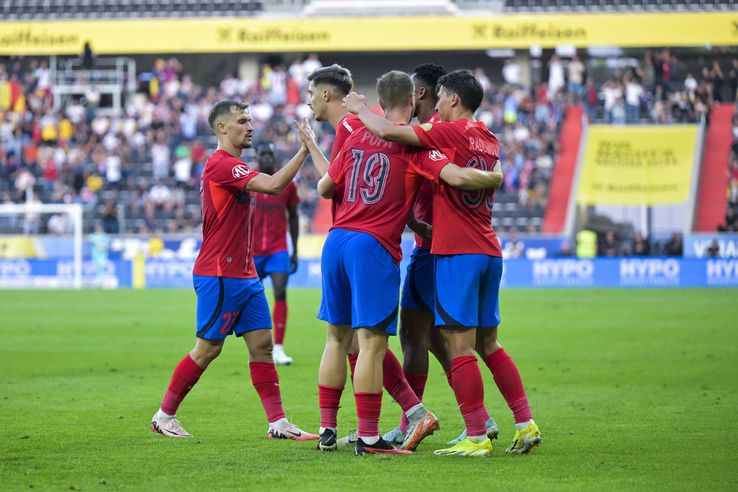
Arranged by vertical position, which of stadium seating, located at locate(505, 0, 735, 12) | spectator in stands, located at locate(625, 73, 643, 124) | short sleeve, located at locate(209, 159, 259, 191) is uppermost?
stadium seating, located at locate(505, 0, 735, 12)

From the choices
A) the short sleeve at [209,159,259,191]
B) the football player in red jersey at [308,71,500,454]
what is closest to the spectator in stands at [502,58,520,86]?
the short sleeve at [209,159,259,191]

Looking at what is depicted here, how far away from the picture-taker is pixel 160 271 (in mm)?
33656

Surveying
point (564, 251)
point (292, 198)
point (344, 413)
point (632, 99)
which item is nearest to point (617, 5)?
point (632, 99)

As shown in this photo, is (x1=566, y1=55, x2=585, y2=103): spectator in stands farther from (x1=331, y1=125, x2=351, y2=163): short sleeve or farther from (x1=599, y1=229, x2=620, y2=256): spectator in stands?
(x1=331, y1=125, x2=351, y2=163): short sleeve

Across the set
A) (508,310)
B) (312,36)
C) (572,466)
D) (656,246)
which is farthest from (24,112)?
(572,466)

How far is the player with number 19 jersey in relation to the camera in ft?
24.8

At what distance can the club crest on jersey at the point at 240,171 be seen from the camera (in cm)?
834

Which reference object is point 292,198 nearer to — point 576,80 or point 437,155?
point 437,155

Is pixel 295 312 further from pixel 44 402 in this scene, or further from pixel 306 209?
pixel 306 209

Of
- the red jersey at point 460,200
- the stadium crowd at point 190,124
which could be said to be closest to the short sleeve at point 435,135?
the red jersey at point 460,200

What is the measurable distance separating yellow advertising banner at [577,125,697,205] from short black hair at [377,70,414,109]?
1193 inches

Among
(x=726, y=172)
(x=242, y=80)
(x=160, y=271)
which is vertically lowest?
(x=160, y=271)

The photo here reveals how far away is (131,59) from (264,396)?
4033 cm

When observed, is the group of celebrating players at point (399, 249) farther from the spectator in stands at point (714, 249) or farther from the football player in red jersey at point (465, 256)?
the spectator in stands at point (714, 249)
